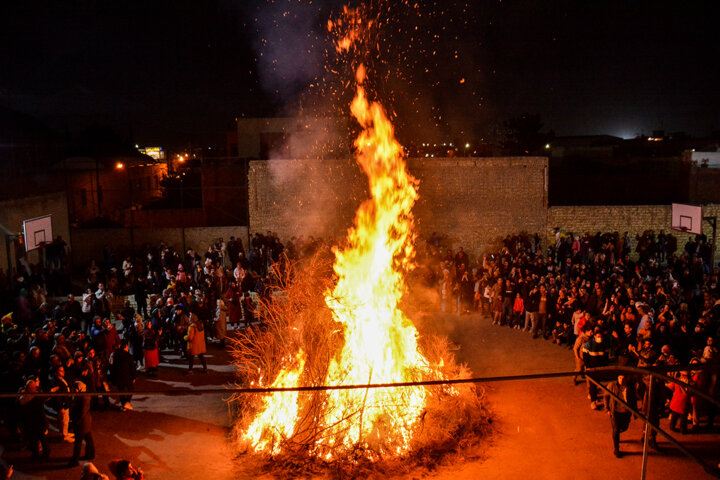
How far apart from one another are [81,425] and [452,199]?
17000 millimetres

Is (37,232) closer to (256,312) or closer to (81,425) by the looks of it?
(81,425)

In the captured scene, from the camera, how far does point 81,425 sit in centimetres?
868

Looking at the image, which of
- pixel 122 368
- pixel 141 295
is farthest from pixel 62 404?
pixel 141 295

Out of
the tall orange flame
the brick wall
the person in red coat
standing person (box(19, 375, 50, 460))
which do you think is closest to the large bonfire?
the tall orange flame

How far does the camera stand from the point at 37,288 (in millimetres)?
16031

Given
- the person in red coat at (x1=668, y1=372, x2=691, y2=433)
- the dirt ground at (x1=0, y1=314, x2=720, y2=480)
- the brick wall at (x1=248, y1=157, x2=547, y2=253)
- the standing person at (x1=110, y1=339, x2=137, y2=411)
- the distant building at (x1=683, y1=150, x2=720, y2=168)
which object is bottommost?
the dirt ground at (x1=0, y1=314, x2=720, y2=480)

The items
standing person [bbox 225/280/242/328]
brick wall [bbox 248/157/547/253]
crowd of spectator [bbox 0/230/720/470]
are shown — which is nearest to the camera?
crowd of spectator [bbox 0/230/720/470]

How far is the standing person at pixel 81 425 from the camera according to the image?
8.61 m

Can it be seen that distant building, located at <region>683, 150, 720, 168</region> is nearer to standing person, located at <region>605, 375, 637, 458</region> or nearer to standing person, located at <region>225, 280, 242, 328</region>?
standing person, located at <region>605, 375, 637, 458</region>

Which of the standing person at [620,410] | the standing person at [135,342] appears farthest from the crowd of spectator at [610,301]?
the standing person at [135,342]

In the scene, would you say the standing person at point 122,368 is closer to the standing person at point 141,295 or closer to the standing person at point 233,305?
the standing person at point 233,305

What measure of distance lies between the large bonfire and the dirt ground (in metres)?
0.59

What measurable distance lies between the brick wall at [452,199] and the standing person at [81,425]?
14.1 meters

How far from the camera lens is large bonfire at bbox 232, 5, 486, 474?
918 cm
